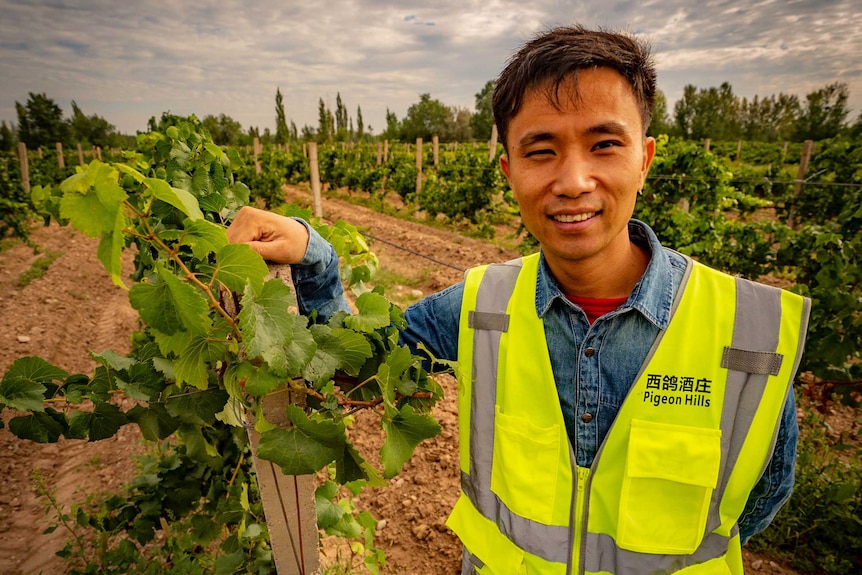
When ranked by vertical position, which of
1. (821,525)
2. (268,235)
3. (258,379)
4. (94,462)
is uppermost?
(268,235)

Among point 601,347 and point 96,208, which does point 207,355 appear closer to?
point 96,208

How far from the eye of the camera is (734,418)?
A: 3.96ft

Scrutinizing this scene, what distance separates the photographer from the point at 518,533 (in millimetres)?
1347

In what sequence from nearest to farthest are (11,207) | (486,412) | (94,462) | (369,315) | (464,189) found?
(369,315)
(486,412)
(94,462)
(11,207)
(464,189)

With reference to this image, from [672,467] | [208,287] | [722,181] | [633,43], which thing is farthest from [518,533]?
[722,181]

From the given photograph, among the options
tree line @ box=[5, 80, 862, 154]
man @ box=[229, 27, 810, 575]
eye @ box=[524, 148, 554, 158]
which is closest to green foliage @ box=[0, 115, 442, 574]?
man @ box=[229, 27, 810, 575]

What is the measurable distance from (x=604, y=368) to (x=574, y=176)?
22.6 inches

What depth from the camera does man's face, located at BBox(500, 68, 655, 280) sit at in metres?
1.26

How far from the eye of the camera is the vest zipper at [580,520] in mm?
1295

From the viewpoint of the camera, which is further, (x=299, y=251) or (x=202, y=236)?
(x=299, y=251)

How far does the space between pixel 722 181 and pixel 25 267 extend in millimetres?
11824

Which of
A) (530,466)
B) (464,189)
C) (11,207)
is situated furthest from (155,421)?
(11,207)

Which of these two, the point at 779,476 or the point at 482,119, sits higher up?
the point at 482,119

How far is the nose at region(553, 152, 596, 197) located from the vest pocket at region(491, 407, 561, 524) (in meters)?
0.68
